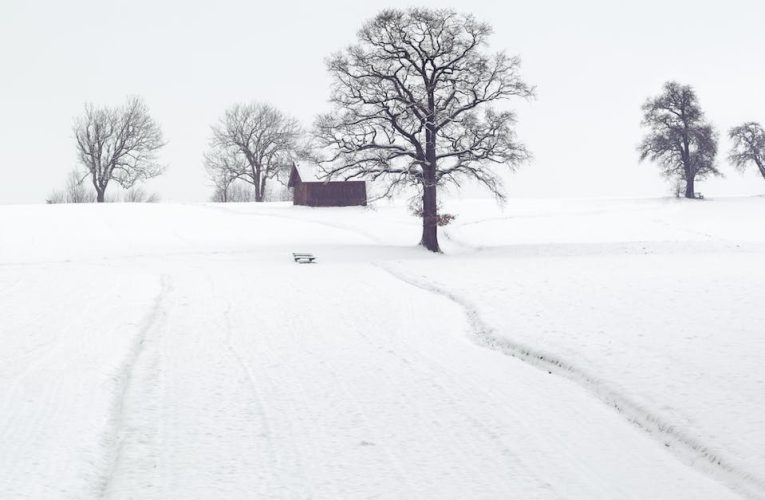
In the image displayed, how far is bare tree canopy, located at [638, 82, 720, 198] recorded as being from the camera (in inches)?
2365

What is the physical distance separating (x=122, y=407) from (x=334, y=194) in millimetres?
54558

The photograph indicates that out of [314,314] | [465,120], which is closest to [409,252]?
[465,120]

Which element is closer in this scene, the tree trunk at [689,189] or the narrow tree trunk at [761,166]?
the tree trunk at [689,189]

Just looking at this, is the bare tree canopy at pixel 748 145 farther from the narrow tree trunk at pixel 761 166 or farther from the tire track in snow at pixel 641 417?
the tire track in snow at pixel 641 417

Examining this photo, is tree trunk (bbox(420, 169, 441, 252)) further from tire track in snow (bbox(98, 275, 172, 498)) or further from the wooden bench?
tire track in snow (bbox(98, 275, 172, 498))

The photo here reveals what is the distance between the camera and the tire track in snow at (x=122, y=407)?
6.61m

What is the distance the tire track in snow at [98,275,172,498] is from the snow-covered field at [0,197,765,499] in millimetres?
37

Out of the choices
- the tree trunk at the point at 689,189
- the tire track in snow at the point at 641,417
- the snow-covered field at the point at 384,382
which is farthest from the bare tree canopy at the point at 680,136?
the tire track in snow at the point at 641,417

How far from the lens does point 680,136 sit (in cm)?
6050

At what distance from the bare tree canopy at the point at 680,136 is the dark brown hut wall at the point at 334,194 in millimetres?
28068

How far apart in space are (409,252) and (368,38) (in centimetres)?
1075

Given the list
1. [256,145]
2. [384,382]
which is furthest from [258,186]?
[384,382]

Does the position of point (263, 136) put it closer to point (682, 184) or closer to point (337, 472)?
point (682, 184)

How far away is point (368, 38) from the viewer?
31.0 metres
